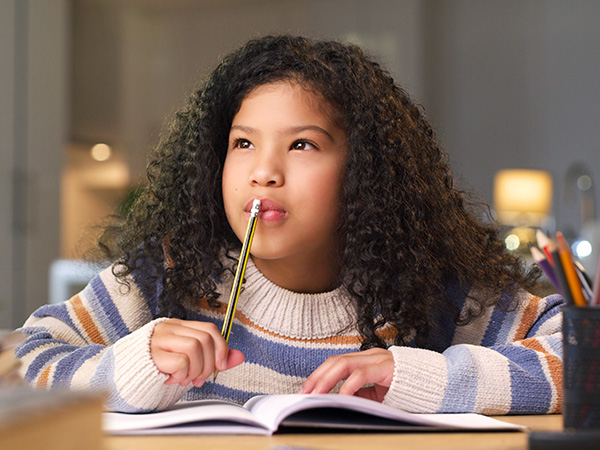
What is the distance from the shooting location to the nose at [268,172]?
92 centimetres

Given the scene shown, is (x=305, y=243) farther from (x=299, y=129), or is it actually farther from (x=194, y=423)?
(x=194, y=423)

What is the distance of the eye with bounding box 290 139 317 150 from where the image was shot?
0.96 m

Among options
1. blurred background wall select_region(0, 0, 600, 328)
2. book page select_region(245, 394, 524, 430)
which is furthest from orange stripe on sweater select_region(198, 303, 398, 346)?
blurred background wall select_region(0, 0, 600, 328)

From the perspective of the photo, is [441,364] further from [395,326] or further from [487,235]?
[487,235]

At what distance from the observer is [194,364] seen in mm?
737

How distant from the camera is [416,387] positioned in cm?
77

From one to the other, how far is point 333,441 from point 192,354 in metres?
0.21

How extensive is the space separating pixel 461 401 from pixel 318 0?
16.1 feet

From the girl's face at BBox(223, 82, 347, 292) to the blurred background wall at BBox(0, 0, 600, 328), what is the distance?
3.04 meters

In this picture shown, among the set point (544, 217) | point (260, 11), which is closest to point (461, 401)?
point (544, 217)

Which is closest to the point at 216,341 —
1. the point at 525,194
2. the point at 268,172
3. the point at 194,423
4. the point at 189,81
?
the point at 194,423

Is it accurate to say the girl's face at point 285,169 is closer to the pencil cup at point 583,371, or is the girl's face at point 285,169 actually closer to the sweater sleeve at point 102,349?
the sweater sleeve at point 102,349

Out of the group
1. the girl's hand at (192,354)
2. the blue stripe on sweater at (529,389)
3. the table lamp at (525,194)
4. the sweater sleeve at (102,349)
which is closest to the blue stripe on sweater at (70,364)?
the sweater sleeve at (102,349)

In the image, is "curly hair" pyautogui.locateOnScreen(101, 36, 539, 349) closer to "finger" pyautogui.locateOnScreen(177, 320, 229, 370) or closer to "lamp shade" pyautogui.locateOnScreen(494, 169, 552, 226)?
"finger" pyautogui.locateOnScreen(177, 320, 229, 370)
